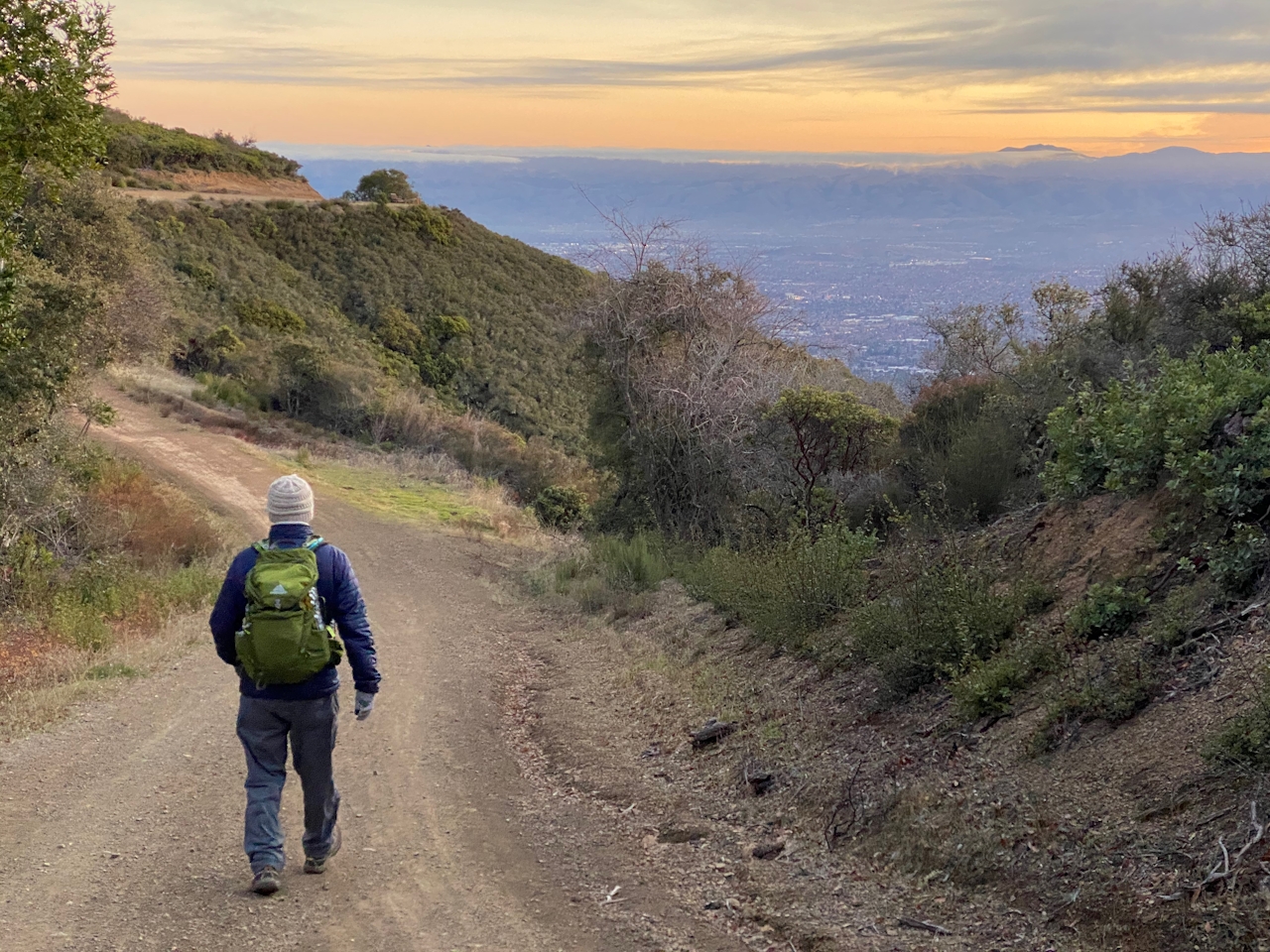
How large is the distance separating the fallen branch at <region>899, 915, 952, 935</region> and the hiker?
2491 mm

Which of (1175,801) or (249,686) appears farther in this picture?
(249,686)

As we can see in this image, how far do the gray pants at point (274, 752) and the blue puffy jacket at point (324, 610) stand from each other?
0.19 feet

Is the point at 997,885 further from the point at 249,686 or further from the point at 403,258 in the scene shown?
the point at 403,258

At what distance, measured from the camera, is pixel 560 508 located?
21984 millimetres

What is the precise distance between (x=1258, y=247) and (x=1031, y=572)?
558 centimetres

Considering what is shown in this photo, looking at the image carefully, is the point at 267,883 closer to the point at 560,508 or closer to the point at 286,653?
the point at 286,653

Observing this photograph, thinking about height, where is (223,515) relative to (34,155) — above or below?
below

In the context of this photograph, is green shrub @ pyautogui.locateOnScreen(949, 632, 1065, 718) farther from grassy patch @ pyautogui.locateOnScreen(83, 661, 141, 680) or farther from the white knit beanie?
grassy patch @ pyautogui.locateOnScreen(83, 661, 141, 680)

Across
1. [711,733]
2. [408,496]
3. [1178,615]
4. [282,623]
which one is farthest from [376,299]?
[1178,615]

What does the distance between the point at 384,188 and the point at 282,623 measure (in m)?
62.2

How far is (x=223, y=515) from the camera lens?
57.6 feet

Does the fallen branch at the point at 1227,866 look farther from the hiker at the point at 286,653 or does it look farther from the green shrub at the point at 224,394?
the green shrub at the point at 224,394

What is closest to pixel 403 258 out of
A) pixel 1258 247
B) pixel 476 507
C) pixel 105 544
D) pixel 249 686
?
pixel 476 507

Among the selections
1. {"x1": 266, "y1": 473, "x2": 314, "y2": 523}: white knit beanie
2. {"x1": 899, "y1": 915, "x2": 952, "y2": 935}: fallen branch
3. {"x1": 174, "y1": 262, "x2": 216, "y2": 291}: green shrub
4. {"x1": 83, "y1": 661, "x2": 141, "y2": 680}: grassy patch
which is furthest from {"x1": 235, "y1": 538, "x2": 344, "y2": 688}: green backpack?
{"x1": 174, "y1": 262, "x2": 216, "y2": 291}: green shrub
